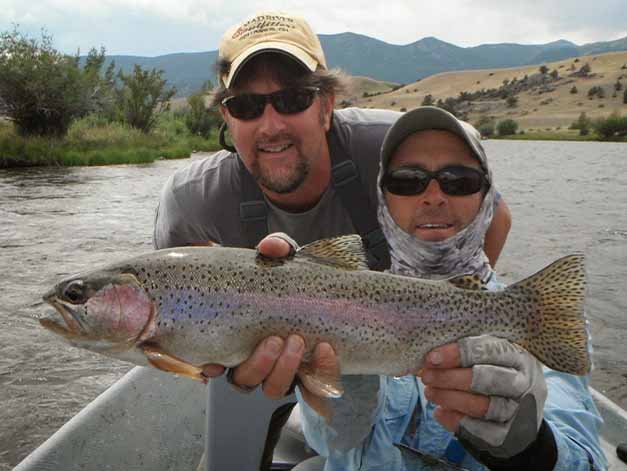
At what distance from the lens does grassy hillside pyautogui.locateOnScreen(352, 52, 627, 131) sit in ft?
211

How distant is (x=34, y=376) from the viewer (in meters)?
5.72

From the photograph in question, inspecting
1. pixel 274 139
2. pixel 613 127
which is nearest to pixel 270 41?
pixel 274 139

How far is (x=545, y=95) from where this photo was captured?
77625 millimetres

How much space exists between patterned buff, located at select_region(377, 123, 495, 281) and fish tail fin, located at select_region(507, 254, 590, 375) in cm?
47

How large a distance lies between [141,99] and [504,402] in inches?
1549

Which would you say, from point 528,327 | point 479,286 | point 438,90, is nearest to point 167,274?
point 479,286

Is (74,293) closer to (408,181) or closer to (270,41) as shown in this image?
(408,181)

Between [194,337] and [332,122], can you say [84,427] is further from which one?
[332,122]

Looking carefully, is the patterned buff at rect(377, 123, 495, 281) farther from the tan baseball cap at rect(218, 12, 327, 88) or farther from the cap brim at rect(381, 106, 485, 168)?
the tan baseball cap at rect(218, 12, 327, 88)

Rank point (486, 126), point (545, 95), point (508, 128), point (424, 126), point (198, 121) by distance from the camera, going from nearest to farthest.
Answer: point (424, 126) → point (198, 121) → point (508, 128) → point (486, 126) → point (545, 95)

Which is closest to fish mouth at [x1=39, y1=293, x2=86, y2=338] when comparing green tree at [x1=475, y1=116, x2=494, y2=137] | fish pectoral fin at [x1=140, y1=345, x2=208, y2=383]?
fish pectoral fin at [x1=140, y1=345, x2=208, y2=383]

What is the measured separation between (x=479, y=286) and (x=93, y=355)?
5.11 m

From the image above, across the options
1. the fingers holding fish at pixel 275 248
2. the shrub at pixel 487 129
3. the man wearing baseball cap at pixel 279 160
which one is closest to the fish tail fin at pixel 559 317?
the fingers holding fish at pixel 275 248

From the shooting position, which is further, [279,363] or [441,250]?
[441,250]
